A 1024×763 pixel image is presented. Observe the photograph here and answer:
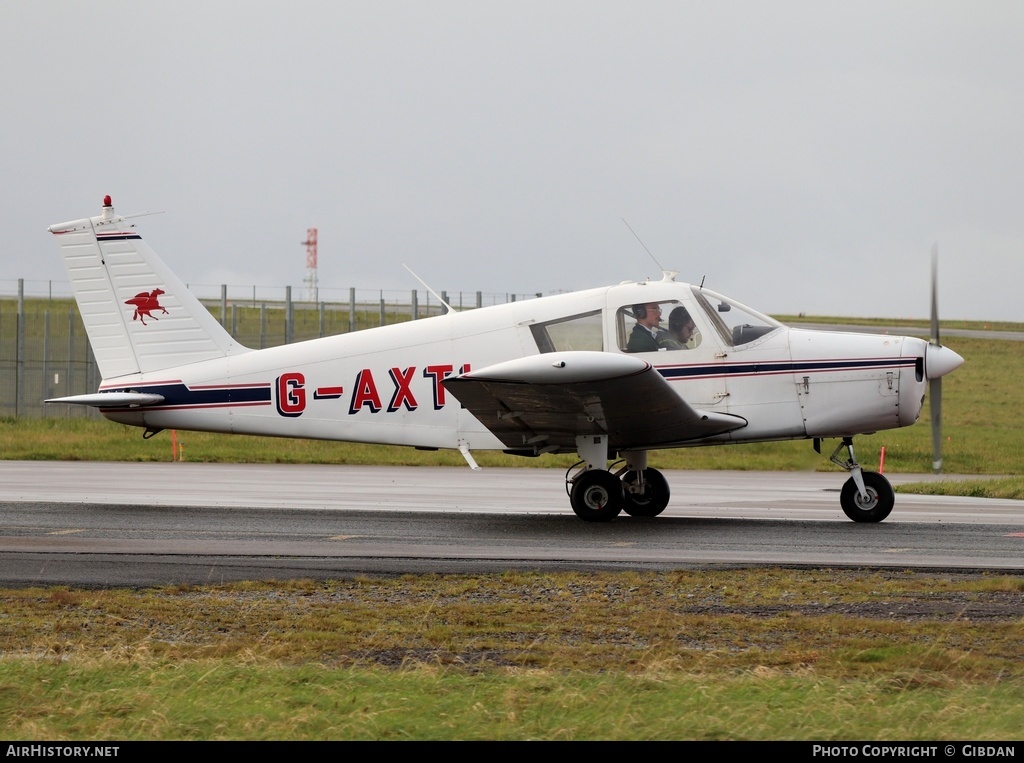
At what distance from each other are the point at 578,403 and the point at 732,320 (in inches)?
89.0

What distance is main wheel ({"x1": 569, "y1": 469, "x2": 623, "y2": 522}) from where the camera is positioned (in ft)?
45.1

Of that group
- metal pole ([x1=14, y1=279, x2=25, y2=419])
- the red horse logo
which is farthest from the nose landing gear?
metal pole ([x1=14, y1=279, x2=25, y2=419])

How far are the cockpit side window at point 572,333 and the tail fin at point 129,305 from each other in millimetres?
4151

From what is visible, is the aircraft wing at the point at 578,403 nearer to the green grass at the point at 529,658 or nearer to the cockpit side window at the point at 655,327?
the cockpit side window at the point at 655,327

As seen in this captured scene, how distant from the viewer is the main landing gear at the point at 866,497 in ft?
45.0

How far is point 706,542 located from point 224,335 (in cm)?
715

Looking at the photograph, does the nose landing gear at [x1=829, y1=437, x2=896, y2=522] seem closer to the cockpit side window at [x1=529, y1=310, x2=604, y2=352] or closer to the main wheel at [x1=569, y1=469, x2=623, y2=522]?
the main wheel at [x1=569, y1=469, x2=623, y2=522]

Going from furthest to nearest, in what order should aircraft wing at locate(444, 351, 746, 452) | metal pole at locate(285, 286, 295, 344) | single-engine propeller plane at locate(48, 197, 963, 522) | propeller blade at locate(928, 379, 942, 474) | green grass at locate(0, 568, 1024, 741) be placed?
metal pole at locate(285, 286, 295, 344)
propeller blade at locate(928, 379, 942, 474)
single-engine propeller plane at locate(48, 197, 963, 522)
aircraft wing at locate(444, 351, 746, 452)
green grass at locate(0, 568, 1024, 741)

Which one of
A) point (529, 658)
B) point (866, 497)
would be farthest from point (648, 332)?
point (529, 658)

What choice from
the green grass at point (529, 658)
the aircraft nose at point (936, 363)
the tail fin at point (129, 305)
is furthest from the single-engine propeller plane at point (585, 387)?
the green grass at point (529, 658)

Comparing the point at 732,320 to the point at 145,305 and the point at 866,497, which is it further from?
the point at 145,305

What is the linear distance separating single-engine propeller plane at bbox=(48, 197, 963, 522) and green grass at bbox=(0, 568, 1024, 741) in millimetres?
3720

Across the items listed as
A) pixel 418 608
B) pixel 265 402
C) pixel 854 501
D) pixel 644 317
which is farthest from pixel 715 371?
pixel 418 608
